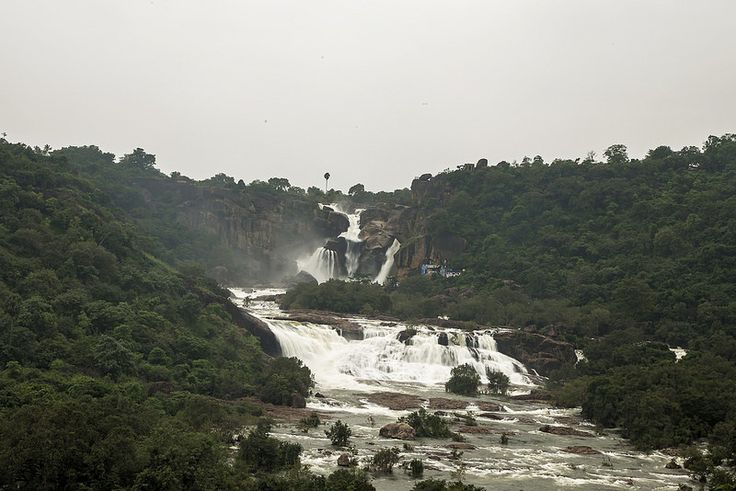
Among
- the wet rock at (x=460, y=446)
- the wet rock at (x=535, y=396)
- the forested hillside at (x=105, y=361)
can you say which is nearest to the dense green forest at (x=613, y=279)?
the wet rock at (x=535, y=396)

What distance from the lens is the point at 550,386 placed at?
3628 cm

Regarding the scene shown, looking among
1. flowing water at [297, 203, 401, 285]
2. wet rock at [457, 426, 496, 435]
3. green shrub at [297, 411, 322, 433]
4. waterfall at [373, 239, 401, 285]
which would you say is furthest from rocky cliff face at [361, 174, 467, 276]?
green shrub at [297, 411, 322, 433]

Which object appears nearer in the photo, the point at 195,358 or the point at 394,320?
the point at 195,358

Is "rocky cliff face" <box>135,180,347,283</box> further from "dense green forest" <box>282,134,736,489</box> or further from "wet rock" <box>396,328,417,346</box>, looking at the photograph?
"wet rock" <box>396,328,417,346</box>

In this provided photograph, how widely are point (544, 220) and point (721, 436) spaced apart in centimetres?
4893

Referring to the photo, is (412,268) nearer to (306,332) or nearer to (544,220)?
(544,220)

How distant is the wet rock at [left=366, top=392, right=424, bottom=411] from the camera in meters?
29.4

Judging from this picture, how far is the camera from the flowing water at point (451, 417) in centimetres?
1881

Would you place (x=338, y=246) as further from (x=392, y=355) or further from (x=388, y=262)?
(x=392, y=355)

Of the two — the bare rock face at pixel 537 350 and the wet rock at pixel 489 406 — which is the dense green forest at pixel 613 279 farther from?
the wet rock at pixel 489 406

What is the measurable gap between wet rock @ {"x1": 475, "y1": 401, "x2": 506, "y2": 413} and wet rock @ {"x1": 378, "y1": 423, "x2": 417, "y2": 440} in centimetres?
749

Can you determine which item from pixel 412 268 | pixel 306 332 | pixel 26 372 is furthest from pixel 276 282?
pixel 26 372

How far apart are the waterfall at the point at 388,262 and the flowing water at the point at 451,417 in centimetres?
3203

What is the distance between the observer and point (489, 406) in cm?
3092
